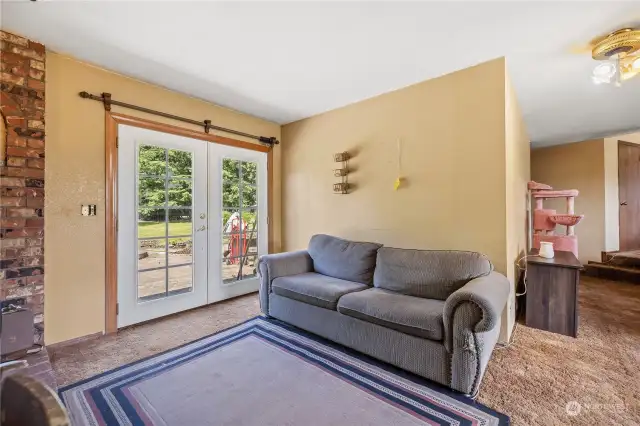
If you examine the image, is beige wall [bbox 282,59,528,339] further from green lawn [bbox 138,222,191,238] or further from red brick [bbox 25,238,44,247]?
red brick [bbox 25,238,44,247]

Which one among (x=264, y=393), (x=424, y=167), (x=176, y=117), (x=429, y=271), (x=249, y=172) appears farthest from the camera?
(x=249, y=172)

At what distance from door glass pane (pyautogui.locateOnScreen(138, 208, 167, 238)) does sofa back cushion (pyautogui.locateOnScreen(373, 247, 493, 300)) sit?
2255mm

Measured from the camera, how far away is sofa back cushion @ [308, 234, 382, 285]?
2895mm

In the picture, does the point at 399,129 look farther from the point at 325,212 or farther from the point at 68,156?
the point at 68,156

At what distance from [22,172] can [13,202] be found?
23 centimetres

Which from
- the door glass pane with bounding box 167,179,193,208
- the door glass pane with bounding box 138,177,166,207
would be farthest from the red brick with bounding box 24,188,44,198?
the door glass pane with bounding box 167,179,193,208

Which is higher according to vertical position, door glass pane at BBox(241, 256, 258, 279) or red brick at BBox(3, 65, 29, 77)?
red brick at BBox(3, 65, 29, 77)

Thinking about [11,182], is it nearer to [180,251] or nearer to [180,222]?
[180,222]

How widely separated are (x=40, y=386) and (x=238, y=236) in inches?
126

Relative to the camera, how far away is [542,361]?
7.20ft

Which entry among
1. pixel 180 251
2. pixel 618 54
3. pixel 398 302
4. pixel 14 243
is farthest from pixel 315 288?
pixel 618 54

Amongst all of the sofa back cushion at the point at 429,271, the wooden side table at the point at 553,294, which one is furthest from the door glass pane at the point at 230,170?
the wooden side table at the point at 553,294

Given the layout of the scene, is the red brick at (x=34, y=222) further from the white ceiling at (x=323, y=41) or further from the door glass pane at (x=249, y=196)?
the door glass pane at (x=249, y=196)

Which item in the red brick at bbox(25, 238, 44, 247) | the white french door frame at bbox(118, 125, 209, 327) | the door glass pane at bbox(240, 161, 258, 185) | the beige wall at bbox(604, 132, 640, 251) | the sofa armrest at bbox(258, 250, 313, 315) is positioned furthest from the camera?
the beige wall at bbox(604, 132, 640, 251)
